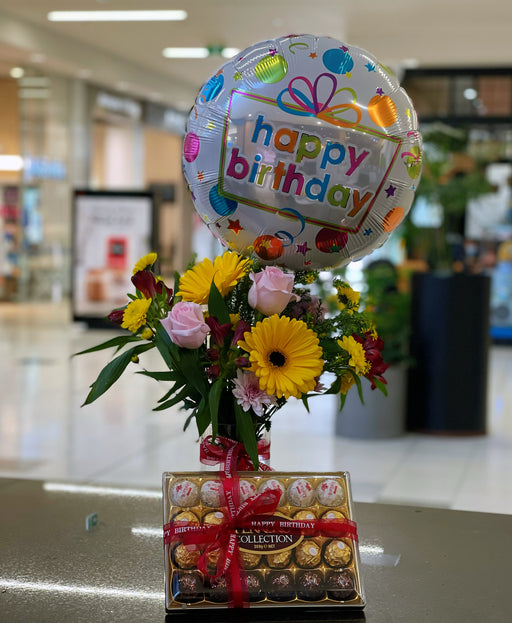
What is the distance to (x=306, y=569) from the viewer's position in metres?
1.22

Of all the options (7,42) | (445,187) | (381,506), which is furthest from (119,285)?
(381,506)

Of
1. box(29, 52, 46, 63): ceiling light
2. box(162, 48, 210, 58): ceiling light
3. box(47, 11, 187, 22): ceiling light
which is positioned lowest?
box(29, 52, 46, 63): ceiling light

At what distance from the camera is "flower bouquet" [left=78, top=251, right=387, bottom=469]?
125 centimetres

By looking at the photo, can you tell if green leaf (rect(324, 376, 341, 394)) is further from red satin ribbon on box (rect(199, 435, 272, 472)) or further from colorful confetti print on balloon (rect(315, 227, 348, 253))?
colorful confetti print on balloon (rect(315, 227, 348, 253))

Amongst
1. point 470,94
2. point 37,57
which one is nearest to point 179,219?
point 37,57

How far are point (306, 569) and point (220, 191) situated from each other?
595mm

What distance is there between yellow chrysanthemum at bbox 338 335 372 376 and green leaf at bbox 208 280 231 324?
0.17 m

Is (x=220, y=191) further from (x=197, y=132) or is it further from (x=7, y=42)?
(x=7, y=42)

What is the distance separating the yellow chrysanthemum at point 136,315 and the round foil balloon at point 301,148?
8.2 inches

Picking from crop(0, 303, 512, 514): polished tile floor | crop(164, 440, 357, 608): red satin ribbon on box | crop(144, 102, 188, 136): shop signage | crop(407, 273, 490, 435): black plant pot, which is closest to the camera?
crop(164, 440, 357, 608): red satin ribbon on box

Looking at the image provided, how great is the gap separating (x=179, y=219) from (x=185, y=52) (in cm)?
944

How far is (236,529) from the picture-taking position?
4.04 ft

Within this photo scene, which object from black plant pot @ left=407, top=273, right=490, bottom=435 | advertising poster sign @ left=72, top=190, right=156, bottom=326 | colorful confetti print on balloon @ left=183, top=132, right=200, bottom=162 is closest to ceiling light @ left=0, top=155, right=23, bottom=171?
advertising poster sign @ left=72, top=190, right=156, bottom=326

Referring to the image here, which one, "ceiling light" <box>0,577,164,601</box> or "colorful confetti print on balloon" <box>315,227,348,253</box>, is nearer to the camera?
"ceiling light" <box>0,577,164,601</box>
